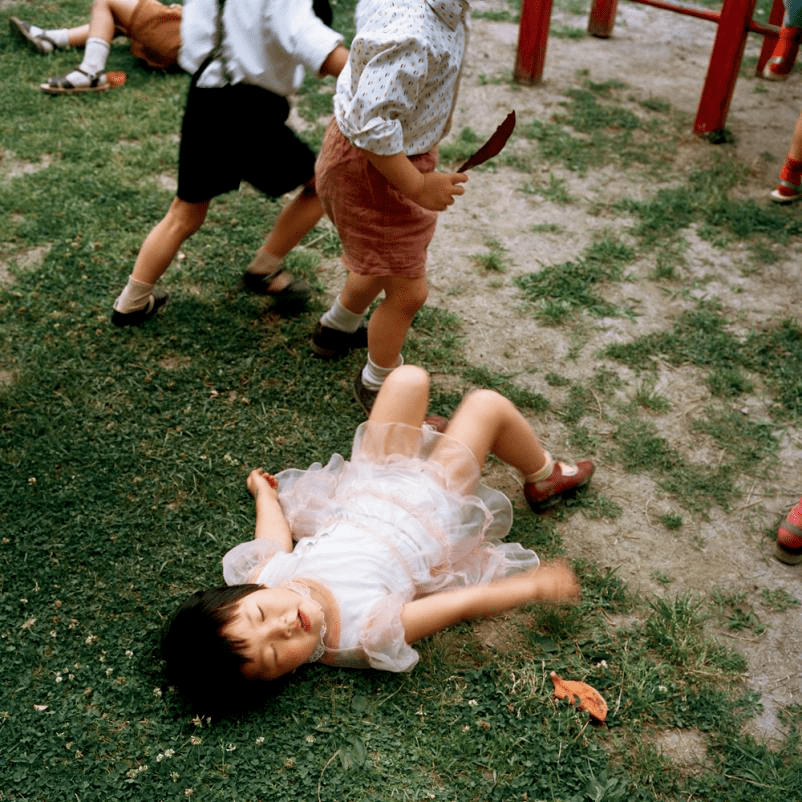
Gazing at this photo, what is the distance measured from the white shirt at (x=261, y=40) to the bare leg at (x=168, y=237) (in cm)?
50

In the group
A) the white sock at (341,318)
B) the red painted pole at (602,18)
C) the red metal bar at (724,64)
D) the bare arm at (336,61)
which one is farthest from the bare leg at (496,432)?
the red painted pole at (602,18)

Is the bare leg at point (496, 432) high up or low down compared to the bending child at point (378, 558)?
up

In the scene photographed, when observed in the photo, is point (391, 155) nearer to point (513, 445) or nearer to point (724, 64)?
point (513, 445)

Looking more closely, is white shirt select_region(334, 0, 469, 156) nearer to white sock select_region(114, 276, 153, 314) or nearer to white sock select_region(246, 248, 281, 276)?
white sock select_region(246, 248, 281, 276)

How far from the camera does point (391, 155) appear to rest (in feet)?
7.14

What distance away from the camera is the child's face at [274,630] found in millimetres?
1993

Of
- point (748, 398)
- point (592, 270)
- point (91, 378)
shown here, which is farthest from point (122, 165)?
point (748, 398)

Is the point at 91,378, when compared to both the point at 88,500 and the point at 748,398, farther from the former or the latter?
the point at 748,398

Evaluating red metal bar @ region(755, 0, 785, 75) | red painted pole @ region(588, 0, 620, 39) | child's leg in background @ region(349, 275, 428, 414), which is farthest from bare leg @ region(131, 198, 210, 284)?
red metal bar @ region(755, 0, 785, 75)

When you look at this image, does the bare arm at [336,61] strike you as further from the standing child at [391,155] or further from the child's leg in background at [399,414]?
the child's leg in background at [399,414]

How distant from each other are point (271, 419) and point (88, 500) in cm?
61

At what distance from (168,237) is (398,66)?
1254 millimetres

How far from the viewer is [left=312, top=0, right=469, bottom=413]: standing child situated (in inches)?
82.4

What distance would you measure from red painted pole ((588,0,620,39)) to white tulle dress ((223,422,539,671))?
14.0ft
